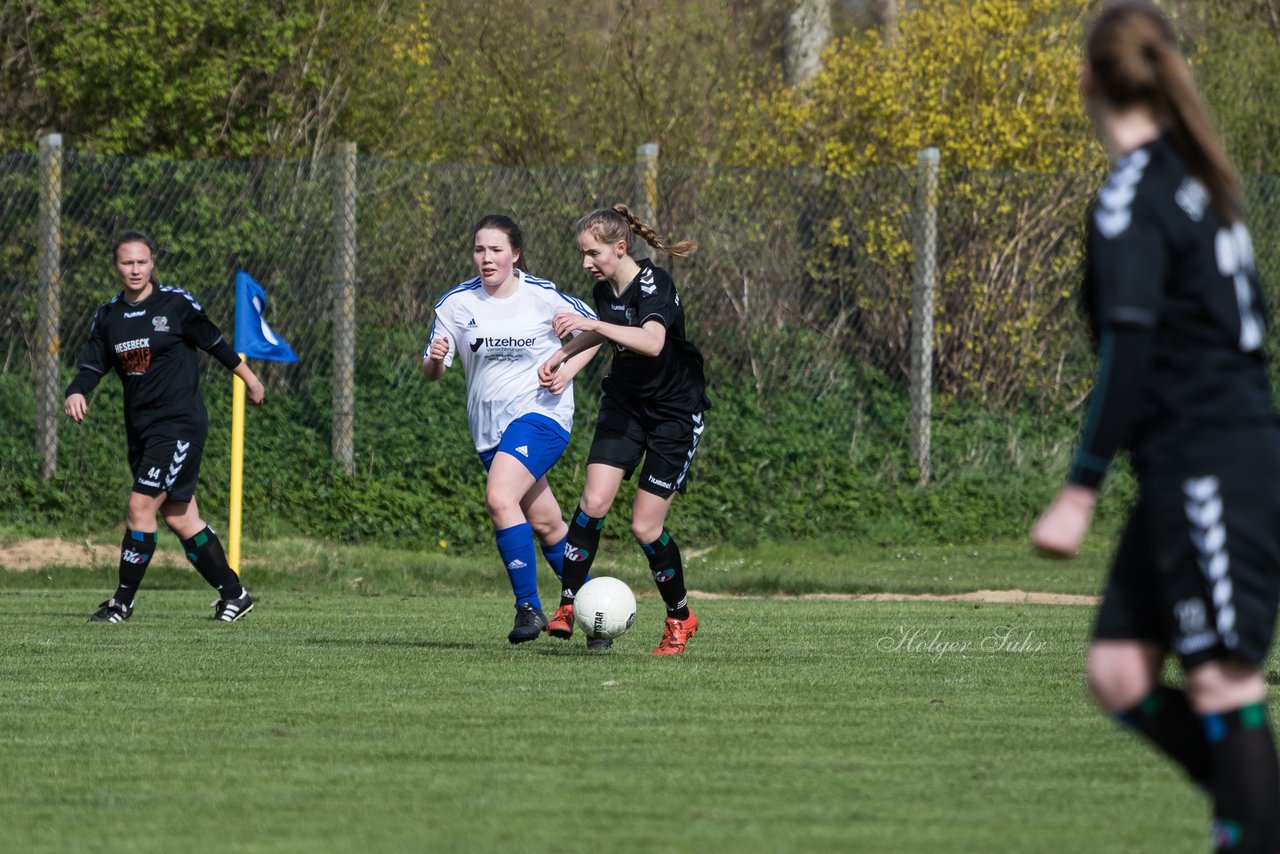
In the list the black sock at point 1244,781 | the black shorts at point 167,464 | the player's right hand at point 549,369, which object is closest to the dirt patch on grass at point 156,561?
the black shorts at point 167,464

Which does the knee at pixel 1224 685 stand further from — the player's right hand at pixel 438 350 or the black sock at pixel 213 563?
the black sock at pixel 213 563

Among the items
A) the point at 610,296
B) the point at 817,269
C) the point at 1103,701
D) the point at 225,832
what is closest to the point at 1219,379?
the point at 1103,701

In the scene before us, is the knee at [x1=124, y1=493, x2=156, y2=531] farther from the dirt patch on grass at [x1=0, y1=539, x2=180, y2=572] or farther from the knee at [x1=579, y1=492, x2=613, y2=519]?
the dirt patch on grass at [x1=0, y1=539, x2=180, y2=572]

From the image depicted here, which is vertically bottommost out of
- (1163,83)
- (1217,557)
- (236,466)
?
(236,466)

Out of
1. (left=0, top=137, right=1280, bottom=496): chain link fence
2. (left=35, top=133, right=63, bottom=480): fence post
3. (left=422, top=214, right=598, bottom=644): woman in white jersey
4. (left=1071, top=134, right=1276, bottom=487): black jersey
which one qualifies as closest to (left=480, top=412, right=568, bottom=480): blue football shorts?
(left=422, top=214, right=598, bottom=644): woman in white jersey

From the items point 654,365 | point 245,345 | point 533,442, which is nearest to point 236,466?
point 245,345

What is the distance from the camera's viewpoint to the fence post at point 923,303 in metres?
16.5

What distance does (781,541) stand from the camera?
51.8 feet

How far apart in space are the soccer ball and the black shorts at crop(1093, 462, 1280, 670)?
511cm

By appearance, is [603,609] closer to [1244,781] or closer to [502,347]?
[502,347]

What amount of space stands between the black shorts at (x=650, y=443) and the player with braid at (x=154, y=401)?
2499mm

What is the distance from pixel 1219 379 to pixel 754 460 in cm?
1231

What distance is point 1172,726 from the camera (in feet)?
13.1

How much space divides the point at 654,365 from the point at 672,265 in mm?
7271
